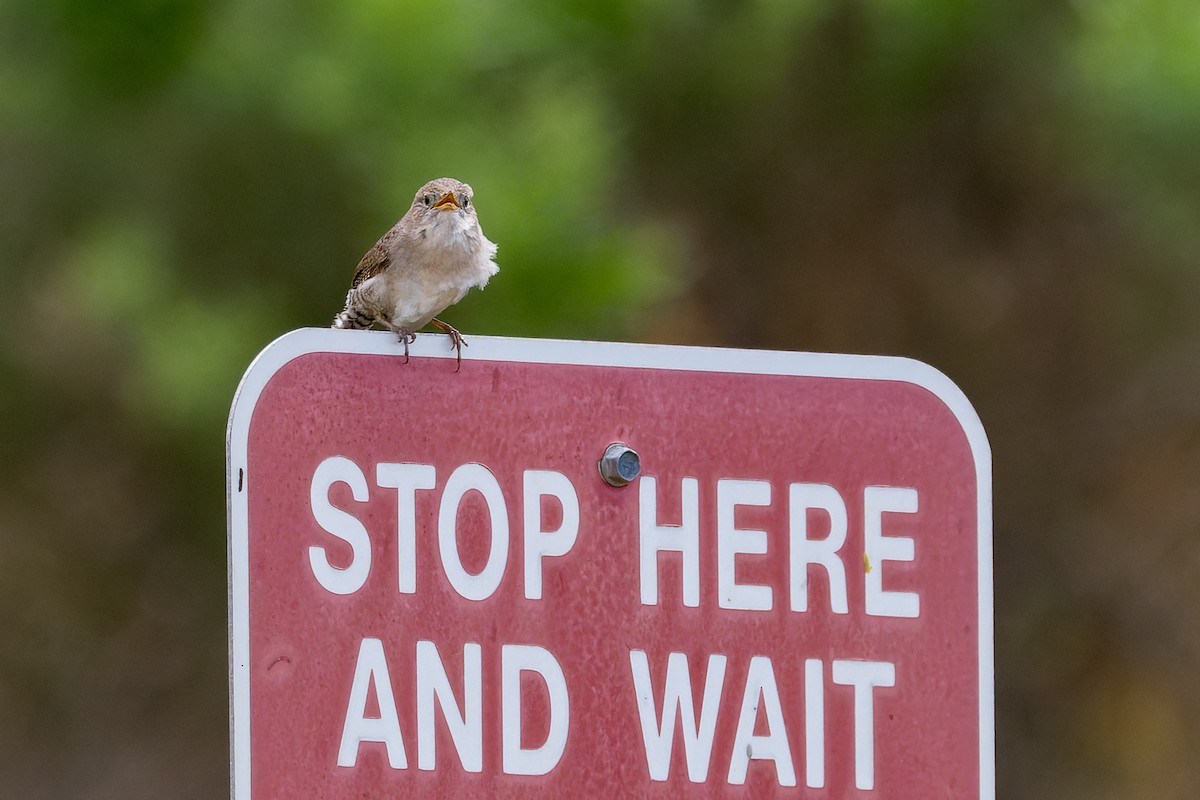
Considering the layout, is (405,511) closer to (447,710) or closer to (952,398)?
(447,710)

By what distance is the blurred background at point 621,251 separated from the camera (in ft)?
15.2

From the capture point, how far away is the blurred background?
15.2 feet

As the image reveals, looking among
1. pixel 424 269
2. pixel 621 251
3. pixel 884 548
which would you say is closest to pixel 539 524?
pixel 884 548

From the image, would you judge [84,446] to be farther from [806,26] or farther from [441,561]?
[441,561]

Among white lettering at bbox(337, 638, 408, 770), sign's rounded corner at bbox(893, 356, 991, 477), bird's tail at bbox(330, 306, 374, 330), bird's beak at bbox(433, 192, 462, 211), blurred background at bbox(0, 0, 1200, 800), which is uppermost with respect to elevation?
blurred background at bbox(0, 0, 1200, 800)

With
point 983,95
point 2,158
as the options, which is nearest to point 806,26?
point 983,95

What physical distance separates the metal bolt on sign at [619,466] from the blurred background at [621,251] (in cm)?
296

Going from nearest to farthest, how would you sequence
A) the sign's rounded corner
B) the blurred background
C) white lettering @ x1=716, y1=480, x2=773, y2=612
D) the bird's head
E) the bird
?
white lettering @ x1=716, y1=480, x2=773, y2=612 < the sign's rounded corner < the bird < the bird's head < the blurred background

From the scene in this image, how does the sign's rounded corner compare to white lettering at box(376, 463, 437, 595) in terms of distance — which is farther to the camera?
the sign's rounded corner

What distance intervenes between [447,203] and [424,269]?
0.50ft

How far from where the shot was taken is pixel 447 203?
2.44 metres

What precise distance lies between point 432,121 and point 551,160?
1.05 ft

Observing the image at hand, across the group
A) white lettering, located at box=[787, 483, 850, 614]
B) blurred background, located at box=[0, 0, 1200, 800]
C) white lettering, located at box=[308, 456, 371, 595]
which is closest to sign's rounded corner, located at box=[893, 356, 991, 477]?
white lettering, located at box=[787, 483, 850, 614]

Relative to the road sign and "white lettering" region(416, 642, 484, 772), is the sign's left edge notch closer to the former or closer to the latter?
the road sign
